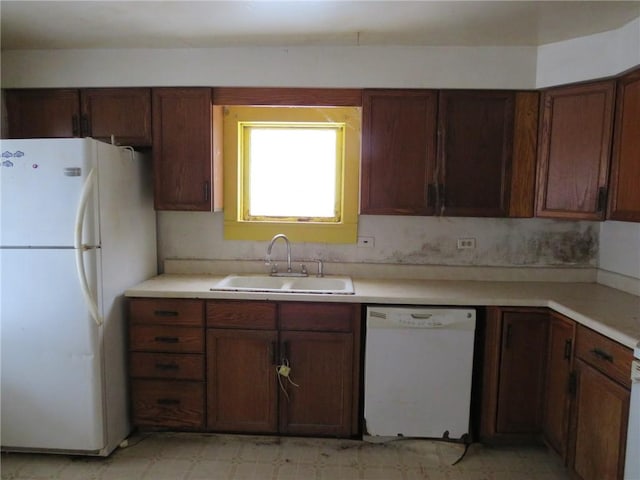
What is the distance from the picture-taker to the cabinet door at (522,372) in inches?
83.7

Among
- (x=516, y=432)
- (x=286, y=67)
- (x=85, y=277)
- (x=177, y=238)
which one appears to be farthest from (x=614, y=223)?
(x=85, y=277)

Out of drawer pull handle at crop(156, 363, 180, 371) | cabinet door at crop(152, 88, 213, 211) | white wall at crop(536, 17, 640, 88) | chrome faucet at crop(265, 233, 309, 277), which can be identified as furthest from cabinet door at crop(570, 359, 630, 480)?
cabinet door at crop(152, 88, 213, 211)

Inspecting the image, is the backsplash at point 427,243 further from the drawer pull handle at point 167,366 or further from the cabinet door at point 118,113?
the drawer pull handle at point 167,366

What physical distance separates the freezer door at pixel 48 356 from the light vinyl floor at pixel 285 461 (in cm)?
11

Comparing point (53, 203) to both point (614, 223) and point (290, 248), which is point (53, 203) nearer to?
point (290, 248)

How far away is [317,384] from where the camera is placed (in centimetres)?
222

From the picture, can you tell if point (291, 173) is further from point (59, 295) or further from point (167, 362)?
point (59, 295)

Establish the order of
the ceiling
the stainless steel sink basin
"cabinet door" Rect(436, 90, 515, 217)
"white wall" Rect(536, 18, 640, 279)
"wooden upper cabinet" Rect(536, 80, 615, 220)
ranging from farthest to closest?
the stainless steel sink basin, "cabinet door" Rect(436, 90, 515, 217), "wooden upper cabinet" Rect(536, 80, 615, 220), "white wall" Rect(536, 18, 640, 279), the ceiling

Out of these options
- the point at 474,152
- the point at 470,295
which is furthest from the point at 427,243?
the point at 474,152

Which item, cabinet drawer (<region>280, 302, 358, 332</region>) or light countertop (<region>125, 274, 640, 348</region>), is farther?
cabinet drawer (<region>280, 302, 358, 332</region>)

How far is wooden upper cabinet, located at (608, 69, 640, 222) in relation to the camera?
194 centimetres

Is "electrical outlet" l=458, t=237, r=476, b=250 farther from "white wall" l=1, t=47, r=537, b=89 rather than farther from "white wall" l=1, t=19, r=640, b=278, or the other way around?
"white wall" l=1, t=47, r=537, b=89

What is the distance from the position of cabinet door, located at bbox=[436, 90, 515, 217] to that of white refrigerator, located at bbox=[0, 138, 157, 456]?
1889 millimetres

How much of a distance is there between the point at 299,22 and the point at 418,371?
6.42ft
